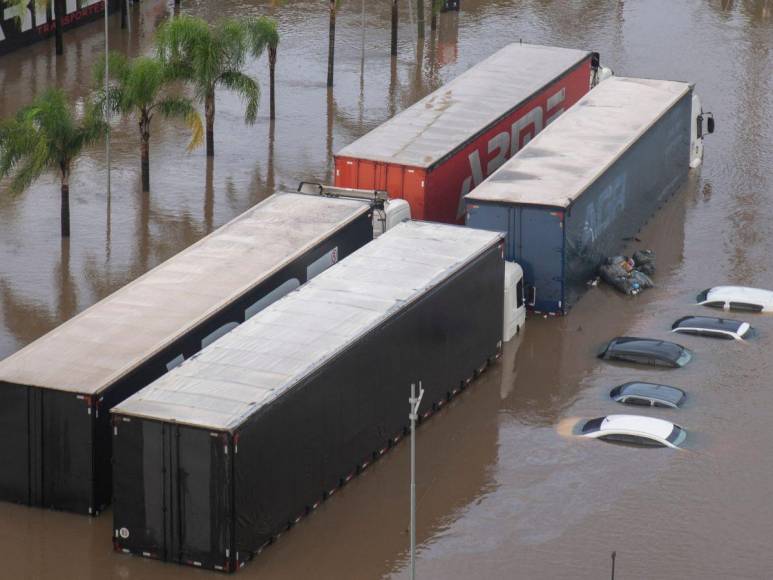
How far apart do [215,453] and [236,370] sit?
281 centimetres

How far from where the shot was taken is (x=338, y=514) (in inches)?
1281

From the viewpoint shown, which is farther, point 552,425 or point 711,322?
point 711,322

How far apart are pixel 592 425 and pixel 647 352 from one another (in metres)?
4.38

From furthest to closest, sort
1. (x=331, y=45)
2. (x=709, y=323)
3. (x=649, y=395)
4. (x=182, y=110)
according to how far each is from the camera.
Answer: (x=331, y=45) → (x=182, y=110) → (x=709, y=323) → (x=649, y=395)

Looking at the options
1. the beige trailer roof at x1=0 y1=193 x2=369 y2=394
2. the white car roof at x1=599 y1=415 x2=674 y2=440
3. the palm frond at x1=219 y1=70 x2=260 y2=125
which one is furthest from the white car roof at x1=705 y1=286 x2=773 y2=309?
the palm frond at x1=219 y1=70 x2=260 y2=125

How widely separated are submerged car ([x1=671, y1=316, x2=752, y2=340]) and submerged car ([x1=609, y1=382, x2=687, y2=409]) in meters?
3.92

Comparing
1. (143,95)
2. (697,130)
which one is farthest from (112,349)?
(697,130)

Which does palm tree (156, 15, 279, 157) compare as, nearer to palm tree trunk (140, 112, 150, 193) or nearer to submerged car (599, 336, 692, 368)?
palm tree trunk (140, 112, 150, 193)

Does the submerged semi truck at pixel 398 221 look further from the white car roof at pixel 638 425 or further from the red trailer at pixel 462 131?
the white car roof at pixel 638 425

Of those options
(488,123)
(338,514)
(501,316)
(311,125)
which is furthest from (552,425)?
(311,125)

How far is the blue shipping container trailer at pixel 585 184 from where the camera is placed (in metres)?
42.1

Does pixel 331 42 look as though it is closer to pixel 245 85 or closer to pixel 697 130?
pixel 245 85

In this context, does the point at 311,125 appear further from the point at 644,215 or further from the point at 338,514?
the point at 338,514

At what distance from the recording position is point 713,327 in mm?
41875
